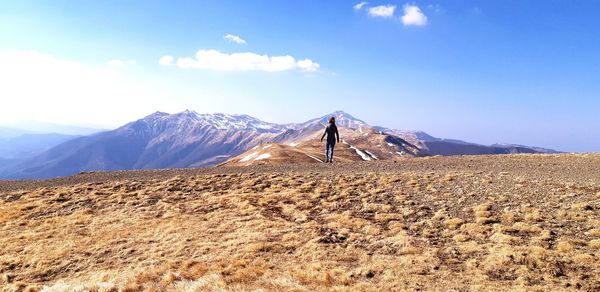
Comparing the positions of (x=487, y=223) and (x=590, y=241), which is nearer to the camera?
(x=590, y=241)

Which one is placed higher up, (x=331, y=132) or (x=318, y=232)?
(x=331, y=132)

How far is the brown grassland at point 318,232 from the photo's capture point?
42.7 ft

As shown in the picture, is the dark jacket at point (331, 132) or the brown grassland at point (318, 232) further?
the dark jacket at point (331, 132)

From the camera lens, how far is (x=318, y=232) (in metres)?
18.1

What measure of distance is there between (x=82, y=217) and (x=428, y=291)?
22370 millimetres

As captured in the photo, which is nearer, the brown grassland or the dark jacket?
the brown grassland

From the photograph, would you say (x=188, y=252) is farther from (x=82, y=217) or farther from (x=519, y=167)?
(x=519, y=167)

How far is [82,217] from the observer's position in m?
23.6

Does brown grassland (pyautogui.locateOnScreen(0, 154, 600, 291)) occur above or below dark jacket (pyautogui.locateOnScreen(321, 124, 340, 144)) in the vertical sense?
below

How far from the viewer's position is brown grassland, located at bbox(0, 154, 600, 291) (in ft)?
42.7

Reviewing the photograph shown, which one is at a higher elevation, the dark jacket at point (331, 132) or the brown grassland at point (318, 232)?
the dark jacket at point (331, 132)

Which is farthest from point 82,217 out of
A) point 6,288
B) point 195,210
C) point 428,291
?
point 428,291

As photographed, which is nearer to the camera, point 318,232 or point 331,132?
point 318,232

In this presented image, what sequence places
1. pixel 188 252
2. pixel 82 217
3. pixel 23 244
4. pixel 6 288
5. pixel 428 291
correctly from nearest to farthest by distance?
pixel 428 291 < pixel 6 288 < pixel 188 252 < pixel 23 244 < pixel 82 217
